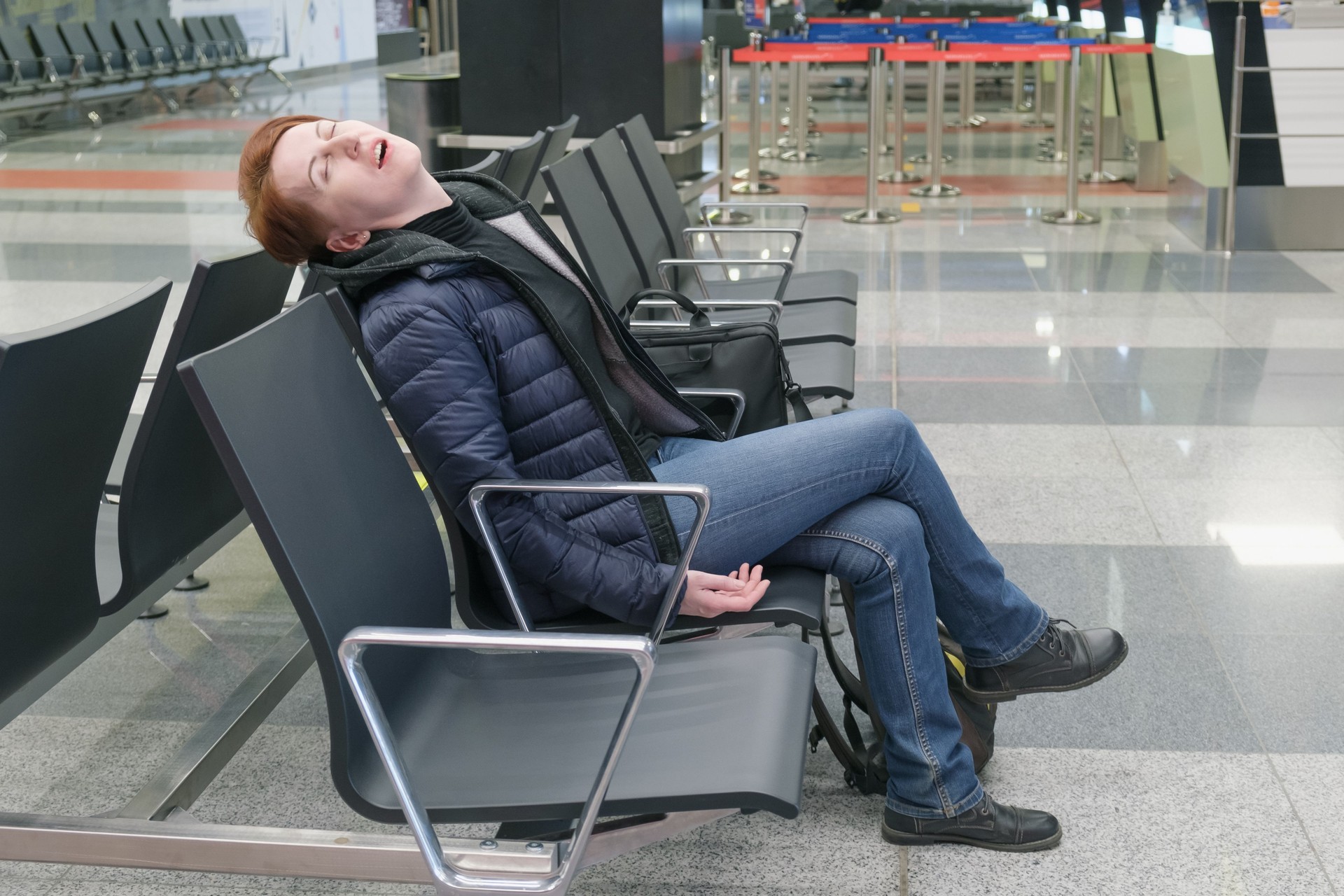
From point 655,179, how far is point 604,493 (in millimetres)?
2248

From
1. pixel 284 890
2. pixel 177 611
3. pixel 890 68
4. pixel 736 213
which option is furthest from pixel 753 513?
pixel 890 68

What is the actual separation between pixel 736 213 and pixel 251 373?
6.76 meters

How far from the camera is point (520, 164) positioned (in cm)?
348

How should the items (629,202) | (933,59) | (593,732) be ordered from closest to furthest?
(593,732), (629,202), (933,59)

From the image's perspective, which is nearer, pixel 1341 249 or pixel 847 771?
pixel 847 771

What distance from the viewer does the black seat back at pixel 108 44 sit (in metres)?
6.46

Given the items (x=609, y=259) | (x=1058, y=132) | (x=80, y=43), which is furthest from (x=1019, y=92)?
(x=609, y=259)

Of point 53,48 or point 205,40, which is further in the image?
point 205,40

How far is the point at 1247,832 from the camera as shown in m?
1.98

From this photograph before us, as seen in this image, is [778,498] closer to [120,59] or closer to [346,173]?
[346,173]

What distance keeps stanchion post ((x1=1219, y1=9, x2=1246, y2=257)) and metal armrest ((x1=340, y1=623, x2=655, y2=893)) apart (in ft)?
19.9

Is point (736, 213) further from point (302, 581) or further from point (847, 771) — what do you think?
point (302, 581)

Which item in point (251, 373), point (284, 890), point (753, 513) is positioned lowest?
point (284, 890)

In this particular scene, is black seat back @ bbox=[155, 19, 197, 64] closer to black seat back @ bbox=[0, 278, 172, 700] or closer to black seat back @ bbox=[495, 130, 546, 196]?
black seat back @ bbox=[495, 130, 546, 196]
